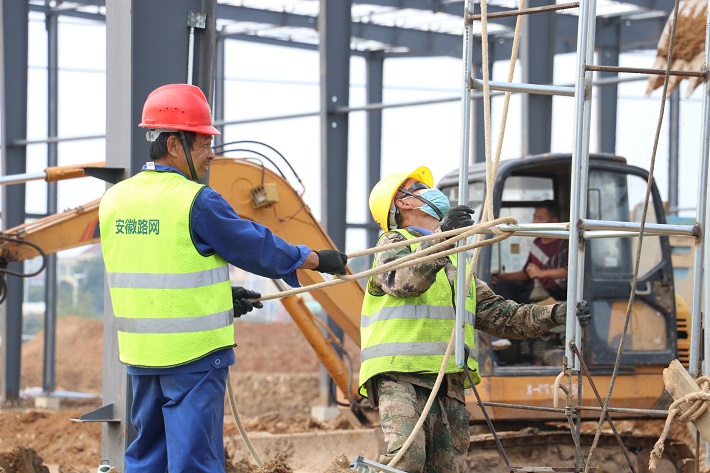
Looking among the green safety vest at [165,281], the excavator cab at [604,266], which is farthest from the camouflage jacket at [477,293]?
the excavator cab at [604,266]

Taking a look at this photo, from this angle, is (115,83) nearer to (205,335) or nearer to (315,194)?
(205,335)

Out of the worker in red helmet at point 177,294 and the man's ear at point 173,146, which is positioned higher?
the man's ear at point 173,146

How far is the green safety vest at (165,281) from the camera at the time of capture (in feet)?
14.5

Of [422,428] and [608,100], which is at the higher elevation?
[608,100]

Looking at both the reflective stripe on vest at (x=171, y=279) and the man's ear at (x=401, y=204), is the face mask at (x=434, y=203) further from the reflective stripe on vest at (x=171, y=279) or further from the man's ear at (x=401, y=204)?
the reflective stripe on vest at (x=171, y=279)

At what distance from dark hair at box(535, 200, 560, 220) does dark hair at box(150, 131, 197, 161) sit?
5.14 metres

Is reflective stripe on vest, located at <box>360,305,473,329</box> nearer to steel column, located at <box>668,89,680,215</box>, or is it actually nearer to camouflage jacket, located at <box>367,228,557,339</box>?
camouflage jacket, located at <box>367,228,557,339</box>

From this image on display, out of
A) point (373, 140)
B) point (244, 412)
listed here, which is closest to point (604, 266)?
point (244, 412)

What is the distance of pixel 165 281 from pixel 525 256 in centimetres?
513

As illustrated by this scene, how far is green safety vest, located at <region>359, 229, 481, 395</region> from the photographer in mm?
5254

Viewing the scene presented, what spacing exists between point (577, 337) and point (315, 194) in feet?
57.7

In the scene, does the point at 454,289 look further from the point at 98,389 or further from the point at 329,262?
the point at 98,389

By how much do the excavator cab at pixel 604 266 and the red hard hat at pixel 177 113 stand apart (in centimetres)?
442

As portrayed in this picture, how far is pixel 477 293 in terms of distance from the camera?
5.78 m
